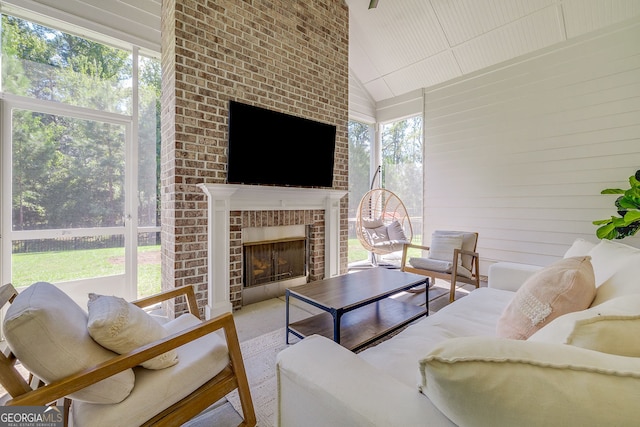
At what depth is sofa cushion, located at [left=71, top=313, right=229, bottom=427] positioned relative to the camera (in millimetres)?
1012

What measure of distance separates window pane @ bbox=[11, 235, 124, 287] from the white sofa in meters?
2.74

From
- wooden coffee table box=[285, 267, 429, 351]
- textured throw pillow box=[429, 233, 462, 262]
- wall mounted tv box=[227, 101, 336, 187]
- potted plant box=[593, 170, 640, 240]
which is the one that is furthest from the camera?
textured throw pillow box=[429, 233, 462, 262]

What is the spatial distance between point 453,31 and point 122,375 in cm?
493

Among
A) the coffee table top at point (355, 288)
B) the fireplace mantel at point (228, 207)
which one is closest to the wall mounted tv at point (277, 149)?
the fireplace mantel at point (228, 207)

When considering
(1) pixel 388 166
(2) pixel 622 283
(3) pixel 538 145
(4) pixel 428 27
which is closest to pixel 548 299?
(2) pixel 622 283

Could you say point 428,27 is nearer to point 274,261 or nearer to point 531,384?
point 274,261

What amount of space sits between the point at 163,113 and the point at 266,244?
1.73 m

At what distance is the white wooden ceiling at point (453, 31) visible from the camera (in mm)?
3219

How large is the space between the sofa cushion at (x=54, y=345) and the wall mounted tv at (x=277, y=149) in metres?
1.94

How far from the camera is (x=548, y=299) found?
44.7 inches

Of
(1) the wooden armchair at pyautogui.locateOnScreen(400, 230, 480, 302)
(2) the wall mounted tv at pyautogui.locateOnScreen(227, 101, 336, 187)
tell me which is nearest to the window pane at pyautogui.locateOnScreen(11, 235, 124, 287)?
(2) the wall mounted tv at pyautogui.locateOnScreen(227, 101, 336, 187)

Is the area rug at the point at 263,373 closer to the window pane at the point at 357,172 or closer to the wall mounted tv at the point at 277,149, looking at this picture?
the wall mounted tv at the point at 277,149

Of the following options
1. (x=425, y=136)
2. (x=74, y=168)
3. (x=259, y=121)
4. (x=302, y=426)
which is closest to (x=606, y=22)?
(x=425, y=136)

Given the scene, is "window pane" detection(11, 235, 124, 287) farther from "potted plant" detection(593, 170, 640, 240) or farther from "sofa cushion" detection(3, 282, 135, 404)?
"potted plant" detection(593, 170, 640, 240)
